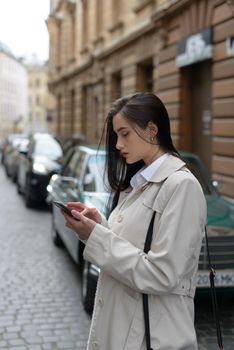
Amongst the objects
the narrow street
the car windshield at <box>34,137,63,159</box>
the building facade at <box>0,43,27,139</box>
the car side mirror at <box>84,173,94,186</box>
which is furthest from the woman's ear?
the building facade at <box>0,43,27,139</box>

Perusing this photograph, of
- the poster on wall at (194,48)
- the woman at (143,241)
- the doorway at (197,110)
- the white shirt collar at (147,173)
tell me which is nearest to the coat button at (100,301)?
the woman at (143,241)

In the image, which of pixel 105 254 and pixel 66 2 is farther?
pixel 66 2

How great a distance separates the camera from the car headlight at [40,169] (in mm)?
12727

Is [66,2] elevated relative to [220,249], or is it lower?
elevated

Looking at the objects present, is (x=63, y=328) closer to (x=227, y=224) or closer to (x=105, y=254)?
(x=227, y=224)

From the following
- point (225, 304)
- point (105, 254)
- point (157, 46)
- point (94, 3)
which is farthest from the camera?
point (94, 3)

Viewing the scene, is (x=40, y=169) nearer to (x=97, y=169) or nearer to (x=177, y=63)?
(x=177, y=63)

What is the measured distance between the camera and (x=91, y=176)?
7004 millimetres

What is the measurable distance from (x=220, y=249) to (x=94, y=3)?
20351 mm

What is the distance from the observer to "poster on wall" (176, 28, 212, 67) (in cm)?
1184

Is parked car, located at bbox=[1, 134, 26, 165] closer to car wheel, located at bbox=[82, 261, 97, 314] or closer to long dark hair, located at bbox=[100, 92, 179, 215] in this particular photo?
car wheel, located at bbox=[82, 261, 97, 314]

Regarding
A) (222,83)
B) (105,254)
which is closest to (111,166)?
(105,254)

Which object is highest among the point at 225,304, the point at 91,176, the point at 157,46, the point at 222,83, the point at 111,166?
the point at 157,46

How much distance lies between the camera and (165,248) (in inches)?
76.1
